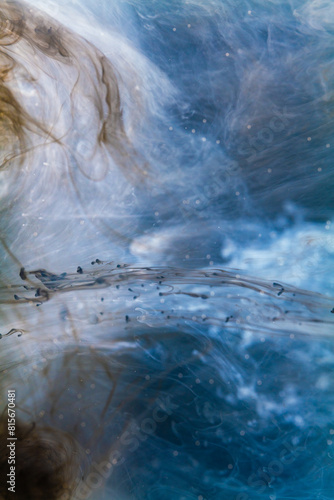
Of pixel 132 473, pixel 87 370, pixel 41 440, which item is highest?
pixel 87 370

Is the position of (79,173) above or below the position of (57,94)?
below

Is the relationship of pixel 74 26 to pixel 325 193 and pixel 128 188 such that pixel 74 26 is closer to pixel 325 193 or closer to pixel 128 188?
pixel 128 188

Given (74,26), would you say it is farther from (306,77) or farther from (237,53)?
(306,77)

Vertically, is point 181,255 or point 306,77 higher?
point 306,77

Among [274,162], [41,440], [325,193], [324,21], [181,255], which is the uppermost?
[324,21]

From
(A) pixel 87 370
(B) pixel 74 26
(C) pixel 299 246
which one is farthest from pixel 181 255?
(B) pixel 74 26

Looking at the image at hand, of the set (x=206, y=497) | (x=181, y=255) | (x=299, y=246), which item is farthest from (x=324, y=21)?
(x=206, y=497)
